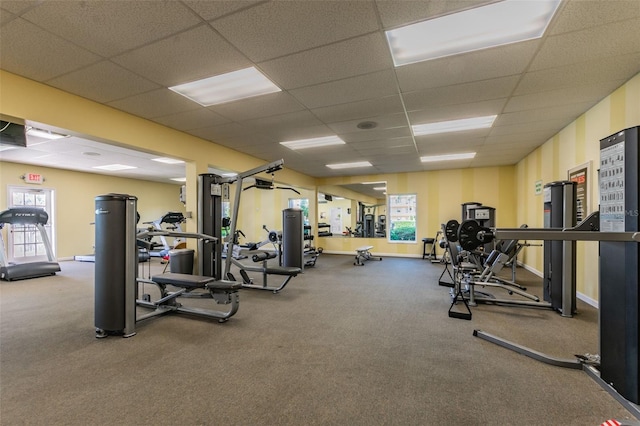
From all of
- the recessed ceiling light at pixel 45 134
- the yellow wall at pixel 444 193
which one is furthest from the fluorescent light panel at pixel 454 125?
the recessed ceiling light at pixel 45 134

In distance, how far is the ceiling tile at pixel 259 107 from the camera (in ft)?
11.5

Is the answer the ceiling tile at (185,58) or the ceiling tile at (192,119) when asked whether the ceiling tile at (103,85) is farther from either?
the ceiling tile at (192,119)

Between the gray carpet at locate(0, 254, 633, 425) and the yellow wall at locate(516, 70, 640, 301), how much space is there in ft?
2.36

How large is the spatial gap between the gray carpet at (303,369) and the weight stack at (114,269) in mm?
180

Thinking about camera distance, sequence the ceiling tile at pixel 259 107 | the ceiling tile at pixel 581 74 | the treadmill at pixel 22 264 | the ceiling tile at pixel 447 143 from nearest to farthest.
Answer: the ceiling tile at pixel 581 74 < the ceiling tile at pixel 259 107 < the ceiling tile at pixel 447 143 < the treadmill at pixel 22 264

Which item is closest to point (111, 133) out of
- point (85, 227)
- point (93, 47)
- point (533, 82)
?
point (93, 47)

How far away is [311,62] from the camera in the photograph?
2672 millimetres

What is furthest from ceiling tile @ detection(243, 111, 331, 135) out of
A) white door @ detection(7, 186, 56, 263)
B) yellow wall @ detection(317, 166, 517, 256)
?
white door @ detection(7, 186, 56, 263)

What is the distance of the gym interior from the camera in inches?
70.9

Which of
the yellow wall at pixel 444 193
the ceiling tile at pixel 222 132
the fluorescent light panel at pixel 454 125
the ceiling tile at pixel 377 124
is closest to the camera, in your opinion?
the ceiling tile at pixel 377 124

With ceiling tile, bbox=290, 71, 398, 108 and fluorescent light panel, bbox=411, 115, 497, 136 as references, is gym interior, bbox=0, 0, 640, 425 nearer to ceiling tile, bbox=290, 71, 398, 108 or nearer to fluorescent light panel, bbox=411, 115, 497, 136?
ceiling tile, bbox=290, 71, 398, 108

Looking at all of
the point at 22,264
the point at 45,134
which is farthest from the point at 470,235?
the point at 22,264

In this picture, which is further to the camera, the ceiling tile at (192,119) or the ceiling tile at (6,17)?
the ceiling tile at (192,119)

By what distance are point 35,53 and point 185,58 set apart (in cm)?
129
